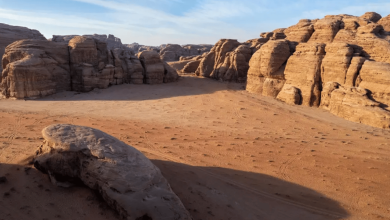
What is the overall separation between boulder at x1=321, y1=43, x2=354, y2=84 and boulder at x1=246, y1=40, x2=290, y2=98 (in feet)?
9.42

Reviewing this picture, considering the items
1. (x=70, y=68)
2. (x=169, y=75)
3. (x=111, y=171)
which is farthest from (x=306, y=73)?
(x=70, y=68)

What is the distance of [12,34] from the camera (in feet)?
91.0

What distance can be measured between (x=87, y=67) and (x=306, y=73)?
50.9 feet

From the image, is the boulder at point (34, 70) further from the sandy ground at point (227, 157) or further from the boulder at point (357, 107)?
the boulder at point (357, 107)

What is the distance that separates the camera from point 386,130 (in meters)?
11.1

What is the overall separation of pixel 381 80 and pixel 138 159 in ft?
41.7

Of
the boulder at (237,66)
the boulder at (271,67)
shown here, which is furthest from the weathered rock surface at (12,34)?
the boulder at (271,67)

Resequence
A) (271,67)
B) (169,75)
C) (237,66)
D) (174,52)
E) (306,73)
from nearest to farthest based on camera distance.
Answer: (306,73)
(271,67)
(169,75)
(237,66)
(174,52)

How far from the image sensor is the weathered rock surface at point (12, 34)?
86.4ft

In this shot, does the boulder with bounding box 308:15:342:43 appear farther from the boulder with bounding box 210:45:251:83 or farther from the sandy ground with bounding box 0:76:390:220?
the boulder with bounding box 210:45:251:83

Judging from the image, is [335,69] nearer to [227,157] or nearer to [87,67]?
[227,157]

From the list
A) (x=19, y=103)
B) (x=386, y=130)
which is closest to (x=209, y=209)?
(x=386, y=130)

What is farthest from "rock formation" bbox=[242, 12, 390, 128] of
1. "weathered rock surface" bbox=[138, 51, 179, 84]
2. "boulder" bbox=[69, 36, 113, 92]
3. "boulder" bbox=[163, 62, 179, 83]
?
"boulder" bbox=[69, 36, 113, 92]

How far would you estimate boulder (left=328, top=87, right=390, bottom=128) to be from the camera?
1150 centimetres
